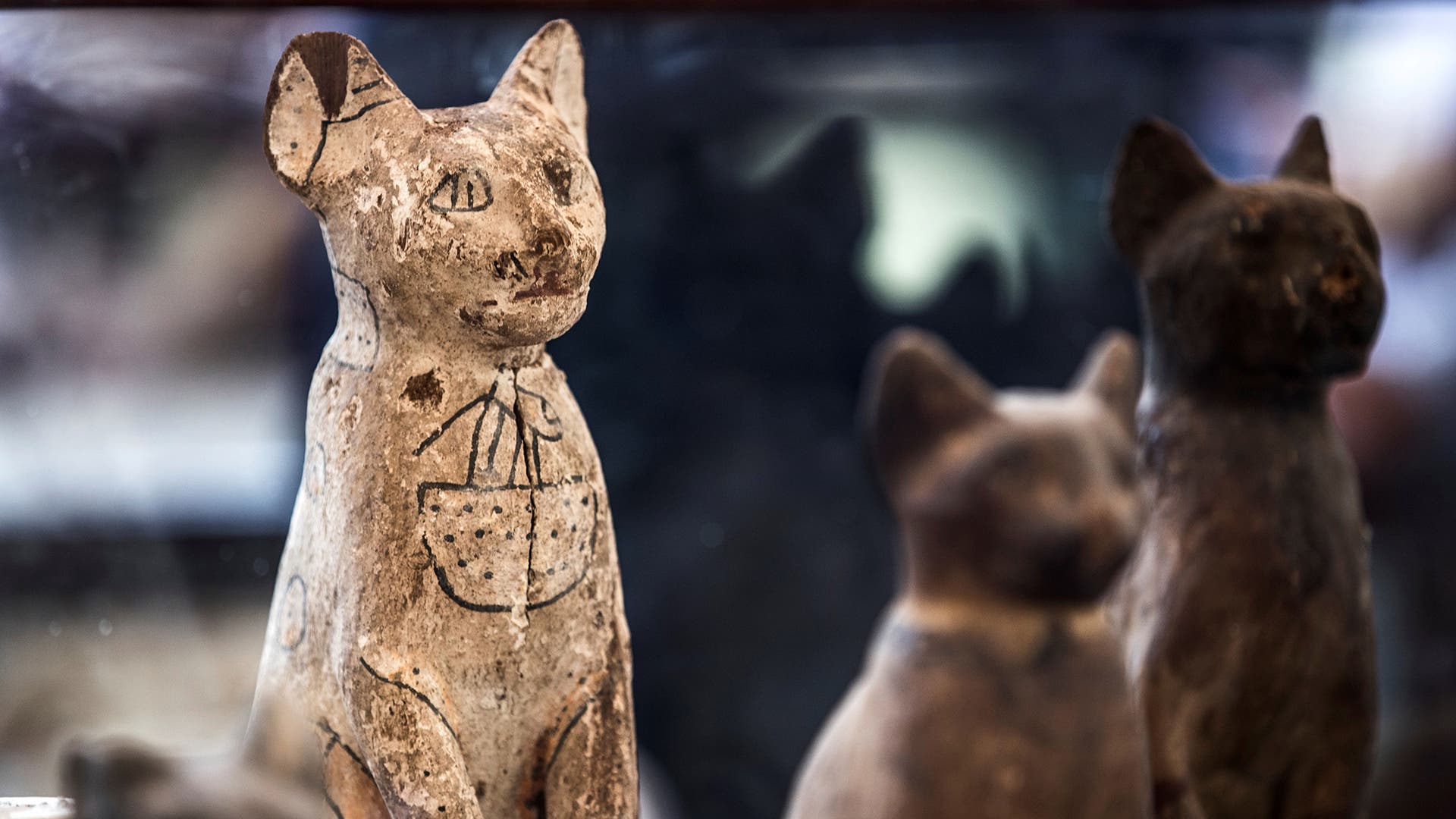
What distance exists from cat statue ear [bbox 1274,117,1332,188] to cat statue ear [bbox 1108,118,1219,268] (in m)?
0.15

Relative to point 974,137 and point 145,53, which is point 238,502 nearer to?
point 145,53

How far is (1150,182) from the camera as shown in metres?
1.85

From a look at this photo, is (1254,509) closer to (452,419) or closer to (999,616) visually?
(999,616)

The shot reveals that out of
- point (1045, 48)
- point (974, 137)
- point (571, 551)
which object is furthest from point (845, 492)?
point (571, 551)

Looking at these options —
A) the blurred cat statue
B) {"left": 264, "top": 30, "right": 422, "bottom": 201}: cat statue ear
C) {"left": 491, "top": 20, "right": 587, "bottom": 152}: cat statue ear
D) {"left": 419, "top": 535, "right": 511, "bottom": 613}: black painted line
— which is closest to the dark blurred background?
{"left": 491, "top": 20, "right": 587, "bottom": 152}: cat statue ear

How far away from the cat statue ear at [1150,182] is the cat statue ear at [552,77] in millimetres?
767

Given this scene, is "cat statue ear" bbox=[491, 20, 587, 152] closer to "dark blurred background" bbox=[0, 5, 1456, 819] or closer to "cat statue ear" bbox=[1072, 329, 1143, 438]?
"dark blurred background" bbox=[0, 5, 1456, 819]

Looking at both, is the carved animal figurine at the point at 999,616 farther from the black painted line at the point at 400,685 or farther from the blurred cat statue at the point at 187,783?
the blurred cat statue at the point at 187,783

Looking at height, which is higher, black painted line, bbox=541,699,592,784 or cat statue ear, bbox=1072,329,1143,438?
cat statue ear, bbox=1072,329,1143,438

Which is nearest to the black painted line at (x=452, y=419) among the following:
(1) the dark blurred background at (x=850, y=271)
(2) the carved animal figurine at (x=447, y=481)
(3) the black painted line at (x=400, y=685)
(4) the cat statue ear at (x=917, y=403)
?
(2) the carved animal figurine at (x=447, y=481)

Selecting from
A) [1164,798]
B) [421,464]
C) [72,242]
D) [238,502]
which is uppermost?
[72,242]

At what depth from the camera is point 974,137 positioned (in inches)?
102

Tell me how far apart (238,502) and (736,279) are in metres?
1.00

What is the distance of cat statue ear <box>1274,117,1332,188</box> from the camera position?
191 cm
